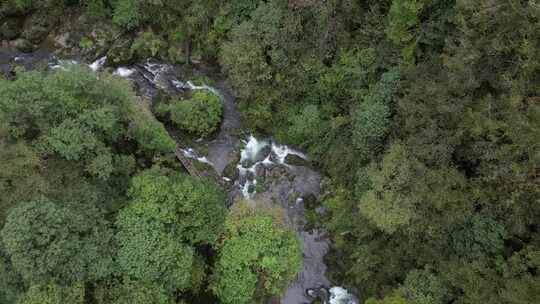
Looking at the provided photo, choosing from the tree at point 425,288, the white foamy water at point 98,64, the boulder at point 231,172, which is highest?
the tree at point 425,288

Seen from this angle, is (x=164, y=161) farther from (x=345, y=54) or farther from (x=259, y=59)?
(x=345, y=54)

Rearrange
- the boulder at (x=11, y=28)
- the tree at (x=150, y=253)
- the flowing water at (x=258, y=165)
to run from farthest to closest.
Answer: the boulder at (x=11, y=28)
the flowing water at (x=258, y=165)
the tree at (x=150, y=253)

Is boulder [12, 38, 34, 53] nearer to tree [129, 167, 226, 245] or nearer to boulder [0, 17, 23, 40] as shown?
boulder [0, 17, 23, 40]

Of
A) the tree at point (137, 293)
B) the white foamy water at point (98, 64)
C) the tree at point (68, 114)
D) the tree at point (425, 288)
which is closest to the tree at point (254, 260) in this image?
the tree at point (137, 293)

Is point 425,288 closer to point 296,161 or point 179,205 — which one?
point 296,161

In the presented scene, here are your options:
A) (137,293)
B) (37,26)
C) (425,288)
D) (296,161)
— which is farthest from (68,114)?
(425,288)

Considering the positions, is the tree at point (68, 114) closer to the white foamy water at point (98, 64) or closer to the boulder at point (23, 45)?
the white foamy water at point (98, 64)

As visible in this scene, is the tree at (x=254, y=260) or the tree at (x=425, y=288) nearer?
the tree at (x=254, y=260)

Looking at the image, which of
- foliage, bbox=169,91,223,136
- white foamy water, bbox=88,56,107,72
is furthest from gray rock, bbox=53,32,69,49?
foliage, bbox=169,91,223,136
